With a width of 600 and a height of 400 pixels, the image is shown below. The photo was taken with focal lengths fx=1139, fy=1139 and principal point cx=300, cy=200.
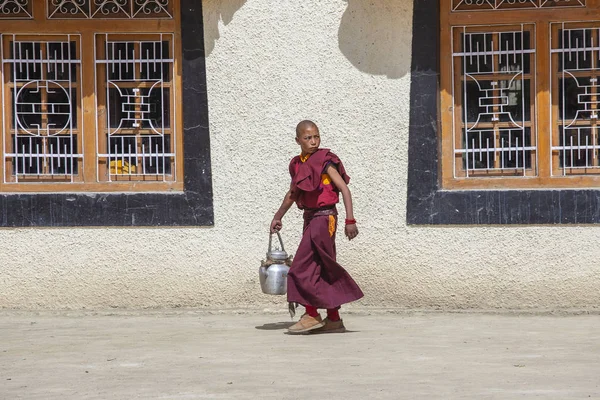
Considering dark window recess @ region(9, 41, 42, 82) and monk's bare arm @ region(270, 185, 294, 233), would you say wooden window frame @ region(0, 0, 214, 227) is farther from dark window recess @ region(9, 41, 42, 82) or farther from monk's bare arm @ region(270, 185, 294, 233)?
monk's bare arm @ region(270, 185, 294, 233)

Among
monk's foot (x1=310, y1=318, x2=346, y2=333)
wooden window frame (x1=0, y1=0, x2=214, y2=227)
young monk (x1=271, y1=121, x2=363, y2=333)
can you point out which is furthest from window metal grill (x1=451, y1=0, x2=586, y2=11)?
monk's foot (x1=310, y1=318, x2=346, y2=333)

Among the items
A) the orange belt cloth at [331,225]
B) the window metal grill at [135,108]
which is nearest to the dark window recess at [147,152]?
the window metal grill at [135,108]

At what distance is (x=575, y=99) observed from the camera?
9328 millimetres

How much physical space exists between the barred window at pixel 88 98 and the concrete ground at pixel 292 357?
3.98 ft

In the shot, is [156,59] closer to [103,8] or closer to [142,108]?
[142,108]

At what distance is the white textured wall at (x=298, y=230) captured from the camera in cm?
921

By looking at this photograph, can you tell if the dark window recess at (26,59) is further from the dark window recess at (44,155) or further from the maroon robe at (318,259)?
the maroon robe at (318,259)

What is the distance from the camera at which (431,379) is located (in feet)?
20.0

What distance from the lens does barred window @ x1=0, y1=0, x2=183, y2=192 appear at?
9.57 meters

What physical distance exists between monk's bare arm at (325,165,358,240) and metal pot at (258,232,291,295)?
615mm

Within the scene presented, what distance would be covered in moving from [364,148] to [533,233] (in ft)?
5.01

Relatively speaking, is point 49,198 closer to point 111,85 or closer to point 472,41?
point 111,85

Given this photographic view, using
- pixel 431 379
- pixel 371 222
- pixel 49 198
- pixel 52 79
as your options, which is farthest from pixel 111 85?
pixel 431 379

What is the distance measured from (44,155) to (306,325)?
9.78 ft
